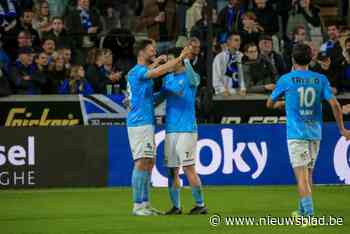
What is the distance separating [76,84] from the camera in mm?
18969

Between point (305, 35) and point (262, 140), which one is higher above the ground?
point (305, 35)

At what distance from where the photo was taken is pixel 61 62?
1909 centimetres

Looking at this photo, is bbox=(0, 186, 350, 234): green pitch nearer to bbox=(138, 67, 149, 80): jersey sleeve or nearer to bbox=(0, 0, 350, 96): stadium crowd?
bbox=(138, 67, 149, 80): jersey sleeve

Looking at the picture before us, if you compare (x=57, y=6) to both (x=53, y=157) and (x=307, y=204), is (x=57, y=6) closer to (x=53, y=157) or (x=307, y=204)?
(x=53, y=157)

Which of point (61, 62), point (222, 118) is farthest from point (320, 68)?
point (61, 62)

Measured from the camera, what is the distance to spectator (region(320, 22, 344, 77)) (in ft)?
64.8

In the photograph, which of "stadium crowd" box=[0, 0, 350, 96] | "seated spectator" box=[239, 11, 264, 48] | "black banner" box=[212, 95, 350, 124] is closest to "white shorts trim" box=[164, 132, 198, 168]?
"stadium crowd" box=[0, 0, 350, 96]

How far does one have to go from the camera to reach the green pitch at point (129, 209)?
1177cm

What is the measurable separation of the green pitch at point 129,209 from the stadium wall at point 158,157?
39 centimetres

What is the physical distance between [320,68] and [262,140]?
248 cm

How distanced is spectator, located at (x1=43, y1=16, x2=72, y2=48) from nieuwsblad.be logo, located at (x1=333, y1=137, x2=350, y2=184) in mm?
5275

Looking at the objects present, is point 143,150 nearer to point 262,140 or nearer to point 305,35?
point 262,140

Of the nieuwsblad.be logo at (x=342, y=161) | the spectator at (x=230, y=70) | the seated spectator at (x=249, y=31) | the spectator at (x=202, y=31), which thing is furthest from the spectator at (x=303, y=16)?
the nieuwsblad.be logo at (x=342, y=161)

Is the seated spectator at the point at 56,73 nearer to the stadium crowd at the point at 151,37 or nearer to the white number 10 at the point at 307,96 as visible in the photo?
the stadium crowd at the point at 151,37
